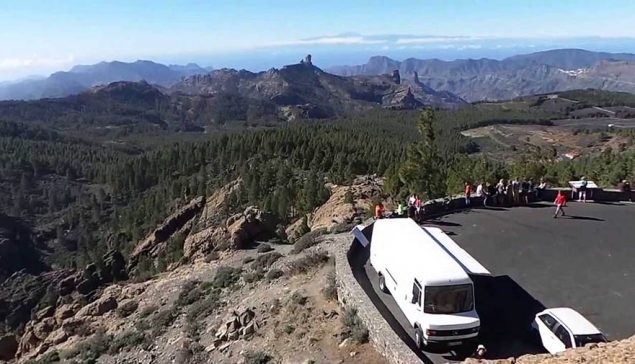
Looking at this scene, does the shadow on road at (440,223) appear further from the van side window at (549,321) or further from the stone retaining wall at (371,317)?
the van side window at (549,321)

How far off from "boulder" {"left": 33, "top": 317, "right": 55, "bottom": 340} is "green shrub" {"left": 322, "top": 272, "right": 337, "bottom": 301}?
22.3 metres

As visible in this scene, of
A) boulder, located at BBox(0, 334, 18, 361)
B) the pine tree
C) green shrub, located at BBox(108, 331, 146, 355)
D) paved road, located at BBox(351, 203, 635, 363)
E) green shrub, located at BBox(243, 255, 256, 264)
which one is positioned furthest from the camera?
the pine tree

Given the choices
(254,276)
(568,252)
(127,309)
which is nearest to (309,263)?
(254,276)

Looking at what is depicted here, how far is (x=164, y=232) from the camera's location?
66062 mm

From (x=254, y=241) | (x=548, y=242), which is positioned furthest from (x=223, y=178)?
(x=548, y=242)

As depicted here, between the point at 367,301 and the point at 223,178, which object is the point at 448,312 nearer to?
the point at 367,301

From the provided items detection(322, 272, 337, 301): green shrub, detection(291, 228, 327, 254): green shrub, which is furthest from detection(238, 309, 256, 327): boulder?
detection(291, 228, 327, 254): green shrub

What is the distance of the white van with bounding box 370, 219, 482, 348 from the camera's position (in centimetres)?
1507

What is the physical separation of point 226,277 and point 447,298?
1543cm

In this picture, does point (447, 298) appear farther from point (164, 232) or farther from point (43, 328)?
point (164, 232)

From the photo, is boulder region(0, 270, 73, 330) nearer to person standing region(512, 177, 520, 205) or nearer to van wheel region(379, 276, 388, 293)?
person standing region(512, 177, 520, 205)

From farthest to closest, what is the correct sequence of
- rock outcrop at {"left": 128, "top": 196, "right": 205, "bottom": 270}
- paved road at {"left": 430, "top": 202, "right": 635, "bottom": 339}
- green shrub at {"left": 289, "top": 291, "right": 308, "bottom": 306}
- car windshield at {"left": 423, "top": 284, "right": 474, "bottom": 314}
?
rock outcrop at {"left": 128, "top": 196, "right": 205, "bottom": 270}, green shrub at {"left": 289, "top": 291, "right": 308, "bottom": 306}, paved road at {"left": 430, "top": 202, "right": 635, "bottom": 339}, car windshield at {"left": 423, "top": 284, "right": 474, "bottom": 314}

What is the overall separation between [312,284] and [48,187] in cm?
14781

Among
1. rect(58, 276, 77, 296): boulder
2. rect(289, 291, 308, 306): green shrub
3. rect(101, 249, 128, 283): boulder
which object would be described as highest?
rect(289, 291, 308, 306): green shrub
